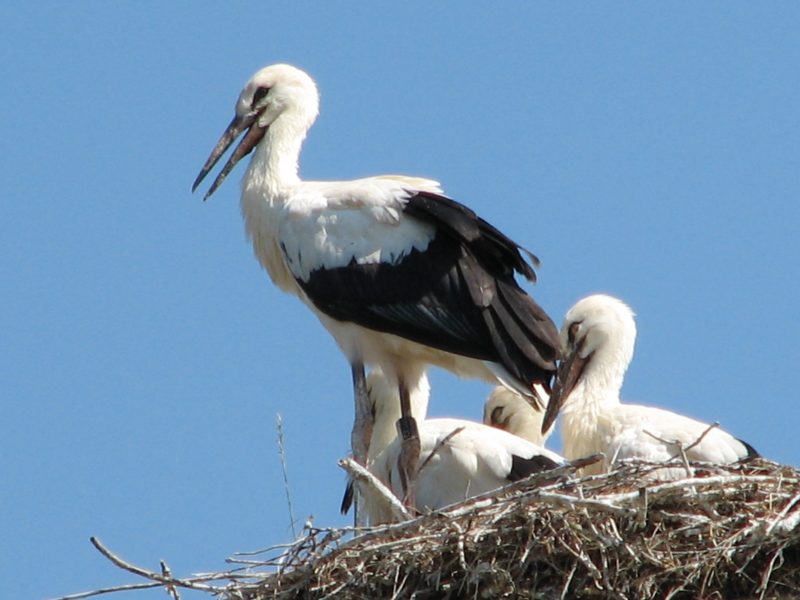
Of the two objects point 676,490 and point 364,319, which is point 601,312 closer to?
point 364,319

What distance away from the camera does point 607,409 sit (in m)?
10.6

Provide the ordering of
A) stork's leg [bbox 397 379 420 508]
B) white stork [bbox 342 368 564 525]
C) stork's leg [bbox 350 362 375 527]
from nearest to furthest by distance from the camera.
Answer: white stork [bbox 342 368 564 525] < stork's leg [bbox 397 379 420 508] < stork's leg [bbox 350 362 375 527]

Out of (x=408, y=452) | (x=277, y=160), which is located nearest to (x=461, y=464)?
(x=408, y=452)

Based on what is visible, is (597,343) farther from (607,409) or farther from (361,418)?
(361,418)

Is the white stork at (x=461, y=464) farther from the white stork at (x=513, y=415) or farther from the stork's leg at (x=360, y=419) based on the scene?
the white stork at (x=513, y=415)

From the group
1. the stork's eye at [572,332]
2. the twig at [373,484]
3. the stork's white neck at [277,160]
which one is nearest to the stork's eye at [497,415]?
the stork's eye at [572,332]

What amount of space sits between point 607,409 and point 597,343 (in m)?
0.37

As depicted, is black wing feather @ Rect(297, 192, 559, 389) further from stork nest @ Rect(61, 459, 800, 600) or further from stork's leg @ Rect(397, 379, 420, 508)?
stork nest @ Rect(61, 459, 800, 600)

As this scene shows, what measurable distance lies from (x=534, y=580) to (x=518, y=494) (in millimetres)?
316

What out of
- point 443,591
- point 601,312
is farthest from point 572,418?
point 443,591

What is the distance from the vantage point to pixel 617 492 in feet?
26.9

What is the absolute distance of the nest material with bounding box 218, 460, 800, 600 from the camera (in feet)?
25.7

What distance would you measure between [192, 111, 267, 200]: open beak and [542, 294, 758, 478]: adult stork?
170 centimetres

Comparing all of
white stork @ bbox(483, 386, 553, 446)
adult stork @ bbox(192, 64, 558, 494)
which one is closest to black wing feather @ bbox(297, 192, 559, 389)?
adult stork @ bbox(192, 64, 558, 494)
